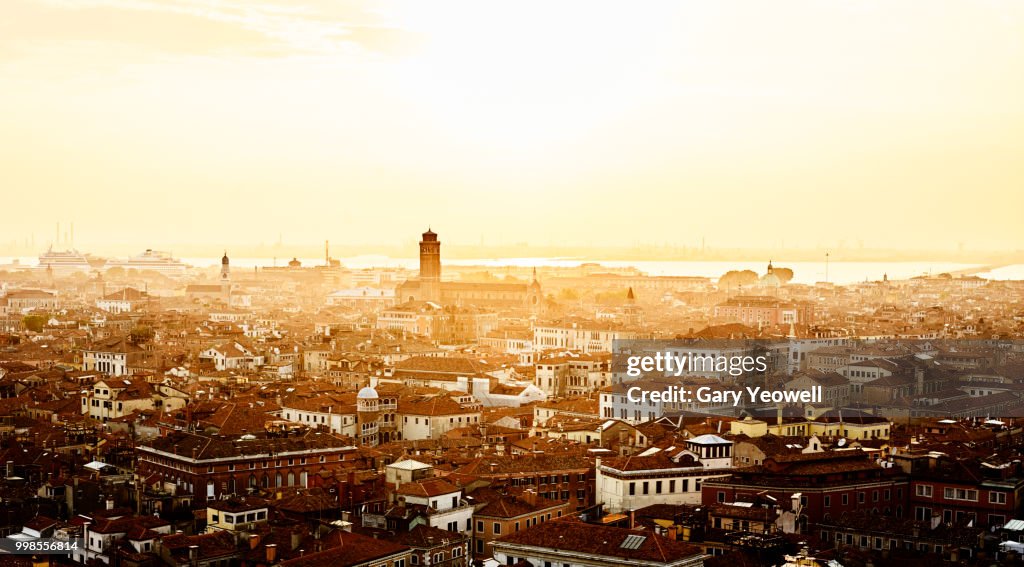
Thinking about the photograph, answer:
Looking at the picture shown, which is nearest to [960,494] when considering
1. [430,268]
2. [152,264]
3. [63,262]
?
[430,268]

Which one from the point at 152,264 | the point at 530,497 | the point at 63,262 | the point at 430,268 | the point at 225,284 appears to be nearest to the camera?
the point at 530,497

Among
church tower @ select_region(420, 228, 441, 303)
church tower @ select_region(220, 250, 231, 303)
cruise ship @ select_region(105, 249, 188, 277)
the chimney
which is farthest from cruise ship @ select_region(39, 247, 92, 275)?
the chimney

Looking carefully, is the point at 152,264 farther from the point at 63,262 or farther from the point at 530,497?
the point at 530,497

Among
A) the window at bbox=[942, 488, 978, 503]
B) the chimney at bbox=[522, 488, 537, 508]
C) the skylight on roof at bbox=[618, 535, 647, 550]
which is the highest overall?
the skylight on roof at bbox=[618, 535, 647, 550]

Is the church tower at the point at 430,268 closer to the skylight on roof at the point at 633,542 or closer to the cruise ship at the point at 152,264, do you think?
the skylight on roof at the point at 633,542

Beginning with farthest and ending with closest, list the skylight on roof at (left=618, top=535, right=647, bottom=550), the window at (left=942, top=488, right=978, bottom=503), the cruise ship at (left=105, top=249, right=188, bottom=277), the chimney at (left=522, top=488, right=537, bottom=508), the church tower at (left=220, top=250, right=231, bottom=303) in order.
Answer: the cruise ship at (left=105, top=249, right=188, bottom=277), the church tower at (left=220, top=250, right=231, bottom=303), the chimney at (left=522, top=488, right=537, bottom=508), the window at (left=942, top=488, right=978, bottom=503), the skylight on roof at (left=618, top=535, right=647, bottom=550)

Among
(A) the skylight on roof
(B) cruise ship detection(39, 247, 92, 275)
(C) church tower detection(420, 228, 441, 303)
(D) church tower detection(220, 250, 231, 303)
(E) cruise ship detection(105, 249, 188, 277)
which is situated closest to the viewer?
(A) the skylight on roof

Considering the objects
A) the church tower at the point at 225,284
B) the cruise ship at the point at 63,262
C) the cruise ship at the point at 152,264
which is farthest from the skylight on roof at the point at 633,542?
the cruise ship at the point at 152,264

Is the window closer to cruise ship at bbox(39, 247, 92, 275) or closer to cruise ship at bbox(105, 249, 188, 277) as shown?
cruise ship at bbox(39, 247, 92, 275)
